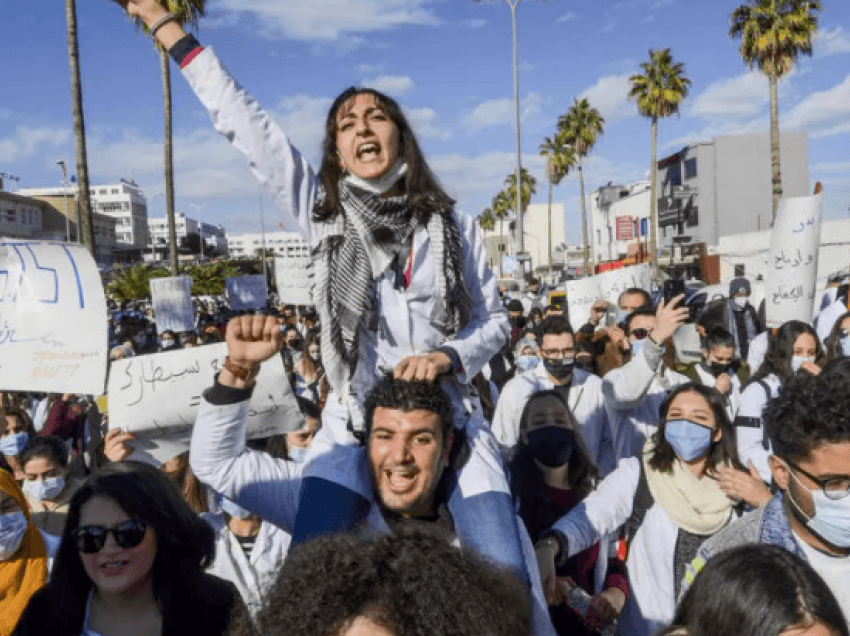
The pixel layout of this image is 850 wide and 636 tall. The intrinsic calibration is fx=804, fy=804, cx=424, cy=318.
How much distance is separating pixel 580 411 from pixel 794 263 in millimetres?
3176

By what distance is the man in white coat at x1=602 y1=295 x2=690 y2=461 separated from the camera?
4.61 metres

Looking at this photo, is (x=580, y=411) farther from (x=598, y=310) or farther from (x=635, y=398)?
(x=598, y=310)

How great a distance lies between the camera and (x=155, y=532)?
2.55 metres

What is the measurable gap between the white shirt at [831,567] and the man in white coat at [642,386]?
1965mm

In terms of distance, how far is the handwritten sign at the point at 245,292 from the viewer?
19.9 m

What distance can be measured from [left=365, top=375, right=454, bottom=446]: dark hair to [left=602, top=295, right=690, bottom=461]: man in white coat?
2.36m

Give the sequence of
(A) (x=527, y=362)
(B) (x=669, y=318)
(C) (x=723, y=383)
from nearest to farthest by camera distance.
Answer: (B) (x=669, y=318)
(C) (x=723, y=383)
(A) (x=527, y=362)

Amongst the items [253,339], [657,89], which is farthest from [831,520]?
[657,89]

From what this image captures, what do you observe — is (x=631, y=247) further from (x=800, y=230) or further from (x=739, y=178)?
(x=800, y=230)

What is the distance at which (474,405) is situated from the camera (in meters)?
2.77

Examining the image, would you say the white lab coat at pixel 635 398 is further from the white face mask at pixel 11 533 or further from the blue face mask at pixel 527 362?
the white face mask at pixel 11 533

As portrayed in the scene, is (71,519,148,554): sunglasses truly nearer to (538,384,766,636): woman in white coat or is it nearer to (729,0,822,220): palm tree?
(538,384,766,636): woman in white coat

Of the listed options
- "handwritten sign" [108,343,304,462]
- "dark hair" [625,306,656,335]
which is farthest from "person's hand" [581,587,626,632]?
"dark hair" [625,306,656,335]

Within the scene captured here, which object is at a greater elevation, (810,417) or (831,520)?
(810,417)
